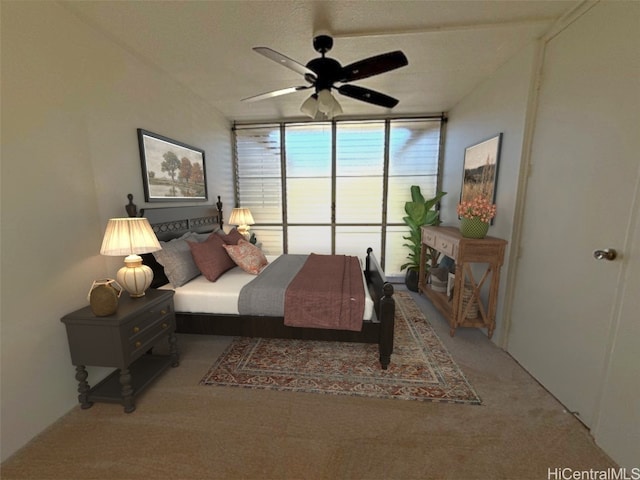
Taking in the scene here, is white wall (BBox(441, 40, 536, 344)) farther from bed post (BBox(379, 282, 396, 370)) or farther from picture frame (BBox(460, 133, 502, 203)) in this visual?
bed post (BBox(379, 282, 396, 370))

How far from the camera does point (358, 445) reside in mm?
1484

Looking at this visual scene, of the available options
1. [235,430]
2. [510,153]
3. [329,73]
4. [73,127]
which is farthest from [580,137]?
[73,127]

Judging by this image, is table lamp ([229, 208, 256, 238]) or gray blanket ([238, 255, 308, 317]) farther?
table lamp ([229, 208, 256, 238])

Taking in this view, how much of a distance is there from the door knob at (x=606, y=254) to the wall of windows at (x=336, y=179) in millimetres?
2953

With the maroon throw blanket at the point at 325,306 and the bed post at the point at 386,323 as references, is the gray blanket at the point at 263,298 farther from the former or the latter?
the bed post at the point at 386,323

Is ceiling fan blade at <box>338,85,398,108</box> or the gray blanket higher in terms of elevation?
ceiling fan blade at <box>338,85,398,108</box>

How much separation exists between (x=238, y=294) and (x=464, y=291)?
2.31 m

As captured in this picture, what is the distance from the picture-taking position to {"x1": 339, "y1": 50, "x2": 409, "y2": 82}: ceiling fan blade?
62.8 inches

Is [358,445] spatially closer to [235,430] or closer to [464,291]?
[235,430]

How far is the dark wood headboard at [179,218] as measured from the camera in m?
2.46

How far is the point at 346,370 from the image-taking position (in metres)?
2.12

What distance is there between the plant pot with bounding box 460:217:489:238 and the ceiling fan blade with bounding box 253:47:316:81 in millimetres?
1947

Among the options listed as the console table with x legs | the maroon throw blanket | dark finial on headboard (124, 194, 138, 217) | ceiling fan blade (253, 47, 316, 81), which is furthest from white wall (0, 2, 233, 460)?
the console table with x legs

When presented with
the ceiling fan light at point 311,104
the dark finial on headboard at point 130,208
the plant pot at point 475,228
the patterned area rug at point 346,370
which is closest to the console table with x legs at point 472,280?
the plant pot at point 475,228
